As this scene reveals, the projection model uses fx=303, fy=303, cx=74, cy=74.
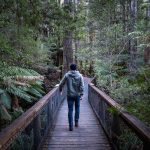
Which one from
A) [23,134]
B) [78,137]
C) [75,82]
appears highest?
[75,82]

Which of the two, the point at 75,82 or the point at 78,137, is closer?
the point at 78,137

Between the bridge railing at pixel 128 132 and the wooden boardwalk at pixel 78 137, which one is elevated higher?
the bridge railing at pixel 128 132

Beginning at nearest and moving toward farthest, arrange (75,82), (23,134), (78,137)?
1. (23,134)
2. (78,137)
3. (75,82)

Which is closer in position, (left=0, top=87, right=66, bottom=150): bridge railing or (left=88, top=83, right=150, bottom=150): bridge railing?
(left=0, top=87, right=66, bottom=150): bridge railing

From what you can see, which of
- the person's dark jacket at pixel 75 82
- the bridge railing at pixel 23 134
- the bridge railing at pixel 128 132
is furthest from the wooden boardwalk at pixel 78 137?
the person's dark jacket at pixel 75 82

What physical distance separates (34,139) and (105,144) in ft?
6.38

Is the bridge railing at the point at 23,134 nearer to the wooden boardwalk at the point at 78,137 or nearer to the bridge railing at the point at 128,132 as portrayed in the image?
the wooden boardwalk at the point at 78,137

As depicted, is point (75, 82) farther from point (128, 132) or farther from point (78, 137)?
point (128, 132)

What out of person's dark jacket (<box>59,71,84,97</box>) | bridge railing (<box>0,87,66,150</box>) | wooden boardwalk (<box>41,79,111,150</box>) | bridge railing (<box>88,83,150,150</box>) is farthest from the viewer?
person's dark jacket (<box>59,71,84,97</box>)

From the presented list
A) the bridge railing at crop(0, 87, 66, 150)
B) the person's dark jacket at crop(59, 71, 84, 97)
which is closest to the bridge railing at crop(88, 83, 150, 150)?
the bridge railing at crop(0, 87, 66, 150)

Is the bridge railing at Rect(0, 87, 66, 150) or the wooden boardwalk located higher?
the bridge railing at Rect(0, 87, 66, 150)

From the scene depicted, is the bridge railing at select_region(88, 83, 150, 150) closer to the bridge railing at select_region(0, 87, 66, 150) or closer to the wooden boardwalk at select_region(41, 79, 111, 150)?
the wooden boardwalk at select_region(41, 79, 111, 150)

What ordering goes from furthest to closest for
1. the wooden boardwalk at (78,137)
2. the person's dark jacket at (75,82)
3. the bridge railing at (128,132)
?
the person's dark jacket at (75,82) → the wooden boardwalk at (78,137) → the bridge railing at (128,132)

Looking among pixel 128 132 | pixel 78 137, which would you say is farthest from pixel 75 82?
pixel 128 132
